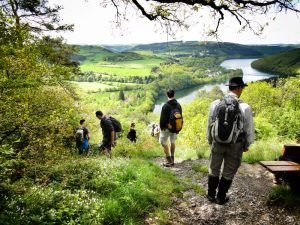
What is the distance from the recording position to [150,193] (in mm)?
5922

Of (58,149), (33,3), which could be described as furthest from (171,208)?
(33,3)

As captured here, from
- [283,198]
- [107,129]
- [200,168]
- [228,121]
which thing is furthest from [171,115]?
[283,198]

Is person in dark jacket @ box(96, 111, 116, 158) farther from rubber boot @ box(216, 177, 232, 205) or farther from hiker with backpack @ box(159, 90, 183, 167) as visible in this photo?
rubber boot @ box(216, 177, 232, 205)

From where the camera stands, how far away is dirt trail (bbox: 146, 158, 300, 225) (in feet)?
16.9

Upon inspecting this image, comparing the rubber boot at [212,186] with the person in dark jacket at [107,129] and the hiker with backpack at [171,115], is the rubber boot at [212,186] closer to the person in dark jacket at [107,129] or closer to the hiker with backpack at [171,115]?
the hiker with backpack at [171,115]

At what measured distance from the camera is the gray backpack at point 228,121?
16.7 feet

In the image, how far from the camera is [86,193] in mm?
5355

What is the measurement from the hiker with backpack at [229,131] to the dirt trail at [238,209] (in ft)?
1.16

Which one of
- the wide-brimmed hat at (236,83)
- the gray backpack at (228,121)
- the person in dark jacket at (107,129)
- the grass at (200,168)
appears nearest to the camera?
the gray backpack at (228,121)

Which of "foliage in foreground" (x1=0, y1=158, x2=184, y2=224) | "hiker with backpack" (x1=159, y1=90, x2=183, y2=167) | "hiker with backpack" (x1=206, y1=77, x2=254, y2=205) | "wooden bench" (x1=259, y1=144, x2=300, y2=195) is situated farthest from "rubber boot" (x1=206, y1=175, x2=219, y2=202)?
"hiker with backpack" (x1=159, y1=90, x2=183, y2=167)

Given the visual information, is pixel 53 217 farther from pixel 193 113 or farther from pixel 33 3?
pixel 193 113

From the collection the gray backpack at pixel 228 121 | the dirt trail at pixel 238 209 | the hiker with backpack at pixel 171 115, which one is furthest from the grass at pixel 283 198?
the hiker with backpack at pixel 171 115

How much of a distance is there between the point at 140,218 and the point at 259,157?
17.6 ft

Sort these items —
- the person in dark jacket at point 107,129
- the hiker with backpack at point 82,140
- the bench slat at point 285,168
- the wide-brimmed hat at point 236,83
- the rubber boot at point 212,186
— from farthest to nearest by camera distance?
the hiker with backpack at point 82,140 → the person in dark jacket at point 107,129 → the rubber boot at point 212,186 → the bench slat at point 285,168 → the wide-brimmed hat at point 236,83
